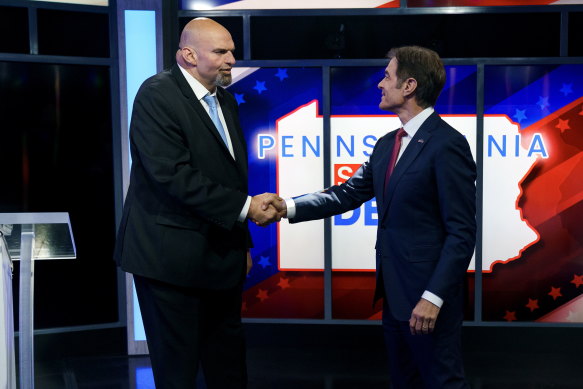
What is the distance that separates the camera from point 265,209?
8.98 feet

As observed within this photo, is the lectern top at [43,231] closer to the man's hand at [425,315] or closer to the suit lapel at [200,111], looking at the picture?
the suit lapel at [200,111]

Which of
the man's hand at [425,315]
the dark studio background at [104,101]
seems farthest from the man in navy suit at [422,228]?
the dark studio background at [104,101]

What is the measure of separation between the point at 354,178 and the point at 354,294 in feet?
7.48

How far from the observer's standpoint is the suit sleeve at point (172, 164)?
7.64 feet

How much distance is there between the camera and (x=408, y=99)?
242 centimetres

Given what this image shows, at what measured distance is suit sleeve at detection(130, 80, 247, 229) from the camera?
2.33 meters

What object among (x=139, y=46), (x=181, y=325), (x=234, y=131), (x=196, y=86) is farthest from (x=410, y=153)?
(x=139, y=46)

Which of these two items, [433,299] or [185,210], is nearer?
[433,299]

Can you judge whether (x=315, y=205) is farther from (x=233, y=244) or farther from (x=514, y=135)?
(x=514, y=135)

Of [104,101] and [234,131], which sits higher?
[104,101]

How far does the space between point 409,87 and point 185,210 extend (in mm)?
916

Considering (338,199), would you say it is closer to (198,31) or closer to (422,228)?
(422,228)

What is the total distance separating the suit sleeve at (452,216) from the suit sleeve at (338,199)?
0.63 metres

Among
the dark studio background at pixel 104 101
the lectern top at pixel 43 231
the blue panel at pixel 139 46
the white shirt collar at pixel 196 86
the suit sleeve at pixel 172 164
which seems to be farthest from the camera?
the dark studio background at pixel 104 101
